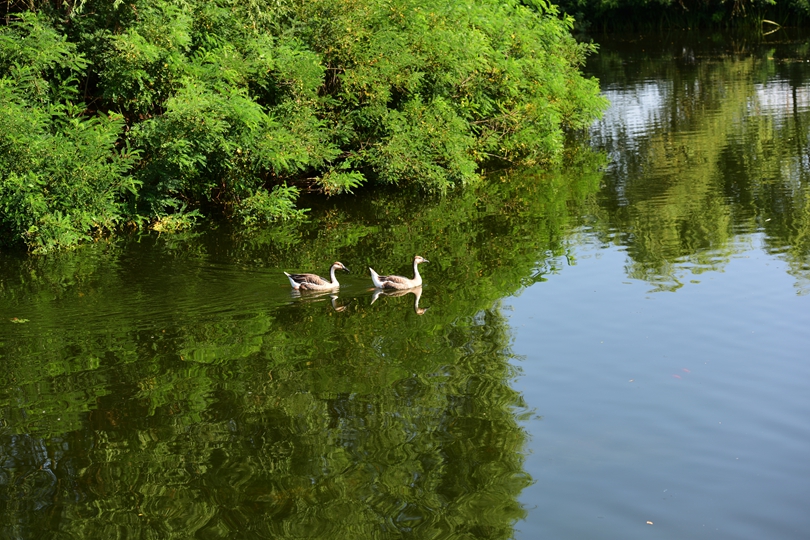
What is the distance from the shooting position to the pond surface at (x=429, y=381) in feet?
27.3

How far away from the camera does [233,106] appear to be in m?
19.6

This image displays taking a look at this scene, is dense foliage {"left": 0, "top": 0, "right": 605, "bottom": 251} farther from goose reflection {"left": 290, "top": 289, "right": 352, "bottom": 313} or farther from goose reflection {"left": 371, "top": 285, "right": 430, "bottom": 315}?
goose reflection {"left": 371, "top": 285, "right": 430, "bottom": 315}

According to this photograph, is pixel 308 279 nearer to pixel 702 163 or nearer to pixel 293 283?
pixel 293 283

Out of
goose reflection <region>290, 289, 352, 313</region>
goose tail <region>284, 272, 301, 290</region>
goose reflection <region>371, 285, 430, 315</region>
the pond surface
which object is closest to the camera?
the pond surface

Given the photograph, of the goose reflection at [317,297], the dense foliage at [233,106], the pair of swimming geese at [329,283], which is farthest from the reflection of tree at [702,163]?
the goose reflection at [317,297]

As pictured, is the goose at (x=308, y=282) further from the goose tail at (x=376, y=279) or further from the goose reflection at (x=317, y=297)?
the goose tail at (x=376, y=279)

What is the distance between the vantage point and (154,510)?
331 inches

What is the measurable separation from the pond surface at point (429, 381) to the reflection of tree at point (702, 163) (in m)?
0.16

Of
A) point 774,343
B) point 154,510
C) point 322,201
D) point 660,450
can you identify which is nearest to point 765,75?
Answer: point 322,201

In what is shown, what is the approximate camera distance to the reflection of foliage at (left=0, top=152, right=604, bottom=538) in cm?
840

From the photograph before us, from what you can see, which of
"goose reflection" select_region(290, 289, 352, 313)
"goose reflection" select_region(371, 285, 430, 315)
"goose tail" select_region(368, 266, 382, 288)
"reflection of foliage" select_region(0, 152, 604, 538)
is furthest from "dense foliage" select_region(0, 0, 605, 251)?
"goose reflection" select_region(371, 285, 430, 315)

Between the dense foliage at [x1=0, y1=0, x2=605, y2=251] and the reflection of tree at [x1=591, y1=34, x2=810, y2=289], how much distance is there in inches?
164

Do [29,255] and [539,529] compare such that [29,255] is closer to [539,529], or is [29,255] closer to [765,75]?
[539,529]

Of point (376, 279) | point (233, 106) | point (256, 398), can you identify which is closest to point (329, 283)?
point (376, 279)
